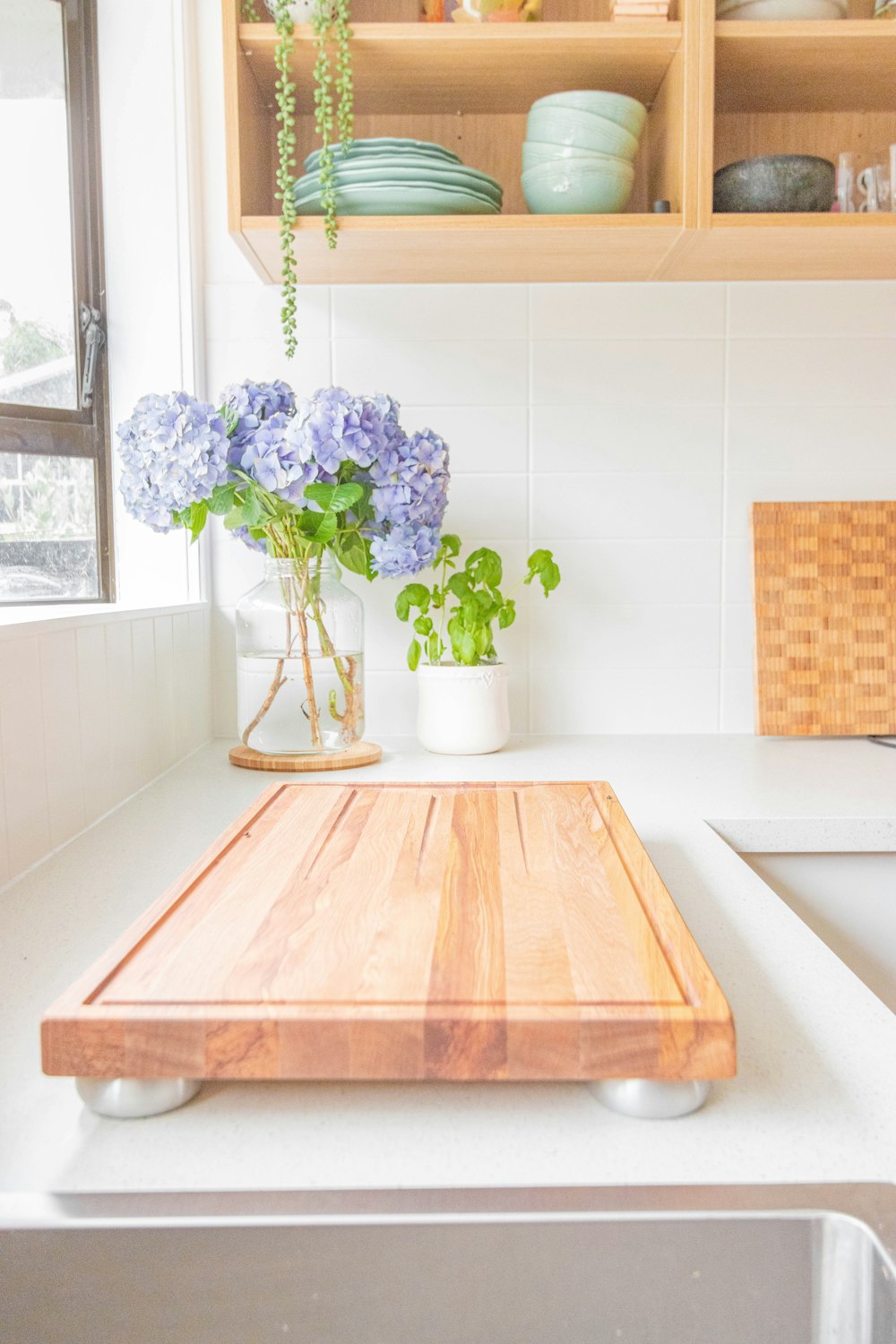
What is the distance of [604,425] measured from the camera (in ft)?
4.72

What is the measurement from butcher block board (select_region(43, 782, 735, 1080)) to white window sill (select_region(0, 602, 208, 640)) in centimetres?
30

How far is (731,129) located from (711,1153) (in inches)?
55.9

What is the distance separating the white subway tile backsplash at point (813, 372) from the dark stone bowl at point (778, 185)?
0.81 feet

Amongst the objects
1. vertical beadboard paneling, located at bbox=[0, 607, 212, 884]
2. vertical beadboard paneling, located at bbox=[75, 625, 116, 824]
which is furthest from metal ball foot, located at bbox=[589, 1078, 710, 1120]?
vertical beadboard paneling, located at bbox=[75, 625, 116, 824]

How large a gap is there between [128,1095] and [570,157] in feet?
3.69

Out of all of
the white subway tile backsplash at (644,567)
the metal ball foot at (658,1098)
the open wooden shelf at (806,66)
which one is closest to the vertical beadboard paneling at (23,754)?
the metal ball foot at (658,1098)

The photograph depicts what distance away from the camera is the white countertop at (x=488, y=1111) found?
1.41 ft

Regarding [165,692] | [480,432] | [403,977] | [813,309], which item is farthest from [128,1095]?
[813,309]

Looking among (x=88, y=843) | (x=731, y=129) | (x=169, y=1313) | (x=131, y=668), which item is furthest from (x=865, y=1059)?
(x=731, y=129)

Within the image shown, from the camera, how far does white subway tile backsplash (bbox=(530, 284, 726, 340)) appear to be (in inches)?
55.8

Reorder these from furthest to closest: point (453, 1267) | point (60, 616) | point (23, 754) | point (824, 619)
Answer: point (824, 619) < point (60, 616) < point (23, 754) < point (453, 1267)

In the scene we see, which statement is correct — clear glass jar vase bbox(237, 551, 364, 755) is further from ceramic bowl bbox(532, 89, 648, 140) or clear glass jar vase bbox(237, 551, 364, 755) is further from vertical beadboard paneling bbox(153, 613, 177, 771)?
ceramic bowl bbox(532, 89, 648, 140)

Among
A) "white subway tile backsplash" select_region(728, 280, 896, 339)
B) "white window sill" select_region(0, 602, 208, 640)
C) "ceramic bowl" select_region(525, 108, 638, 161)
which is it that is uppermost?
"ceramic bowl" select_region(525, 108, 638, 161)

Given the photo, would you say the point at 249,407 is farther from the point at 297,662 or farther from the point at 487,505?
the point at 487,505
